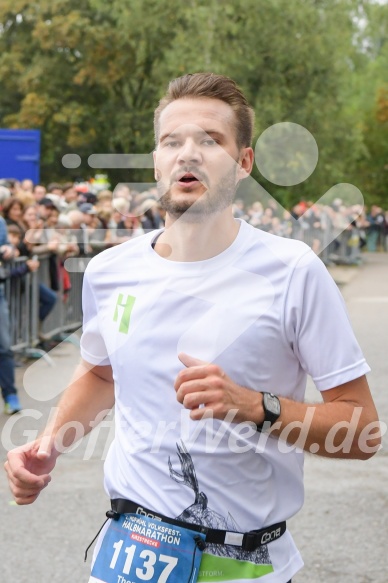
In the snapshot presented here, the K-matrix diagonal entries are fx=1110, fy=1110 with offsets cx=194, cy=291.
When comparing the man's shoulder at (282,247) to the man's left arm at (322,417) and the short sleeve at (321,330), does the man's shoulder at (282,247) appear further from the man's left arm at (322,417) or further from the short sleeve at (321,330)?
the man's left arm at (322,417)

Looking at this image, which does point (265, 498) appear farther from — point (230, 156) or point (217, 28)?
point (217, 28)

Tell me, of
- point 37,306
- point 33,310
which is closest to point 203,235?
point 33,310


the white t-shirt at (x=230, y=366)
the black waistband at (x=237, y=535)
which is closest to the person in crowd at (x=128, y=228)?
the white t-shirt at (x=230, y=366)

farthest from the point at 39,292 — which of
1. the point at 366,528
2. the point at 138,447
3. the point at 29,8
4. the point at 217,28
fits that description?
the point at 29,8

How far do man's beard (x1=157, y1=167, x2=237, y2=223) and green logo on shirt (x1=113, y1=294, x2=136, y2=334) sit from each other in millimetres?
260

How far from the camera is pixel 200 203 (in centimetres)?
254

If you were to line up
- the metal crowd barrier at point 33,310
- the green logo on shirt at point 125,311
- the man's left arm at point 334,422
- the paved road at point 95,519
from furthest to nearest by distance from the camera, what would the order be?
the metal crowd barrier at point 33,310 → the paved road at point 95,519 → the green logo on shirt at point 125,311 → the man's left arm at point 334,422

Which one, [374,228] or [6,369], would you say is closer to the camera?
[6,369]

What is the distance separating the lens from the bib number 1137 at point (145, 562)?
2.52 meters

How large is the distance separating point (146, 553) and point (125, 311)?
0.58 m

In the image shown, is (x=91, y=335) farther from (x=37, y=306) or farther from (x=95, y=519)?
(x=37, y=306)

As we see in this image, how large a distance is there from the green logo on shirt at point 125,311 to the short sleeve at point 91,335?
139 millimetres

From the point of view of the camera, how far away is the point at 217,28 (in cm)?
3584

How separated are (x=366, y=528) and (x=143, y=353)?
349 cm
